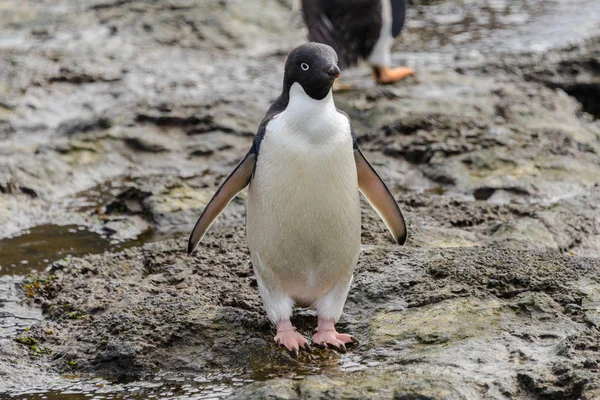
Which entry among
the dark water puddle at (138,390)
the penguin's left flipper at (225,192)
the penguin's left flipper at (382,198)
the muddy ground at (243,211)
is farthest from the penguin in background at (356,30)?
the dark water puddle at (138,390)

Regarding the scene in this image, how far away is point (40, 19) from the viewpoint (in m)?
11.4

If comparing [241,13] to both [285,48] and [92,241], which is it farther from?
[92,241]

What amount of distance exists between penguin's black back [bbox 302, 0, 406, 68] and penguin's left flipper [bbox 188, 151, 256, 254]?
4.72 metres

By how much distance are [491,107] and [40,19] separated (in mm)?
6481

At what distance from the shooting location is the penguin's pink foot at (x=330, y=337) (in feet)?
11.7

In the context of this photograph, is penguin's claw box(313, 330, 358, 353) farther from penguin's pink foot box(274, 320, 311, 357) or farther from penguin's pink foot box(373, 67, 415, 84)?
penguin's pink foot box(373, 67, 415, 84)

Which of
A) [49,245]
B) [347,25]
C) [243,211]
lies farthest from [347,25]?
[49,245]

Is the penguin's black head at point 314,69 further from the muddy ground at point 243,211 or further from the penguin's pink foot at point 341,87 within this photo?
the penguin's pink foot at point 341,87

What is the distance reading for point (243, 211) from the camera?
5.67 metres

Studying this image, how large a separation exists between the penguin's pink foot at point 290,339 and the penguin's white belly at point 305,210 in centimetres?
19

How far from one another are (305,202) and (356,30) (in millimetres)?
4991

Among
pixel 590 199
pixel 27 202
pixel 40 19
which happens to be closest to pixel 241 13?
pixel 40 19

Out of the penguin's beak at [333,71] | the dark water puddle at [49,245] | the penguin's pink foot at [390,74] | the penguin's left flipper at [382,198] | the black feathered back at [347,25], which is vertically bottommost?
the penguin's pink foot at [390,74]

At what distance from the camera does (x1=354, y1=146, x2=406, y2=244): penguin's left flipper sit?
4031 millimetres
